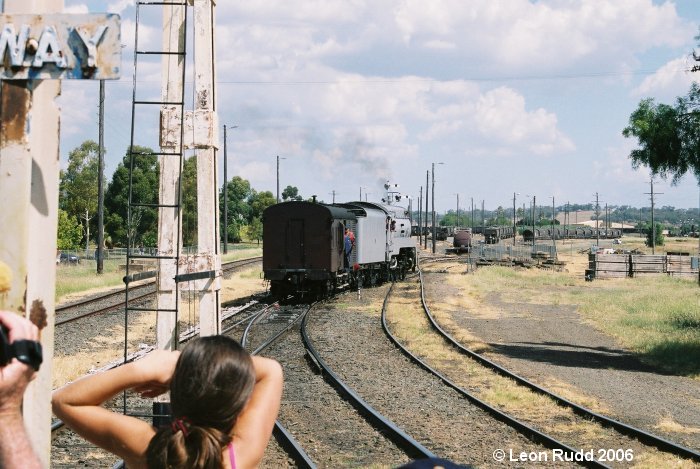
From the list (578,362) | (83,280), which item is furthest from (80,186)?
(578,362)

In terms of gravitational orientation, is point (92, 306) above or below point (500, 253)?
below

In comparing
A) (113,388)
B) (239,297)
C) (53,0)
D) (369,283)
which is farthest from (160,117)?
(369,283)

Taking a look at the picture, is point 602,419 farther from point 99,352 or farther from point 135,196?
point 135,196

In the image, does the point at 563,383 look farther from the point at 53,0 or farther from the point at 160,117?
the point at 53,0

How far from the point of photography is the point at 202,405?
2.20 metres

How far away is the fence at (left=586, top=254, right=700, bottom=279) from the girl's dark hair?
1586 inches

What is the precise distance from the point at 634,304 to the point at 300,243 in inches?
430

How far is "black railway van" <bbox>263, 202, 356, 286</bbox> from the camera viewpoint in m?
25.0

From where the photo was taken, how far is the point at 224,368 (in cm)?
223

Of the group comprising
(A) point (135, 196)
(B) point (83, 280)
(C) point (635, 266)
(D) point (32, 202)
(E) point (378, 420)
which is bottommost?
(E) point (378, 420)

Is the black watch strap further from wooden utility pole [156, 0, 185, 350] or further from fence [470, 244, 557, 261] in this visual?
fence [470, 244, 557, 261]

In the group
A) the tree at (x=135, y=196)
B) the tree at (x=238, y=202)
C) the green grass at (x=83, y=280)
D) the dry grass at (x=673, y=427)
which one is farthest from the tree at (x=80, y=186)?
the dry grass at (x=673, y=427)

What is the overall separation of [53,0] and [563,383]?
11.7m

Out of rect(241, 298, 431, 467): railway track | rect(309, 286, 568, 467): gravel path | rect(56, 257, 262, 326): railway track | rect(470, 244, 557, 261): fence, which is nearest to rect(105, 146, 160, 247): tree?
rect(470, 244, 557, 261): fence
